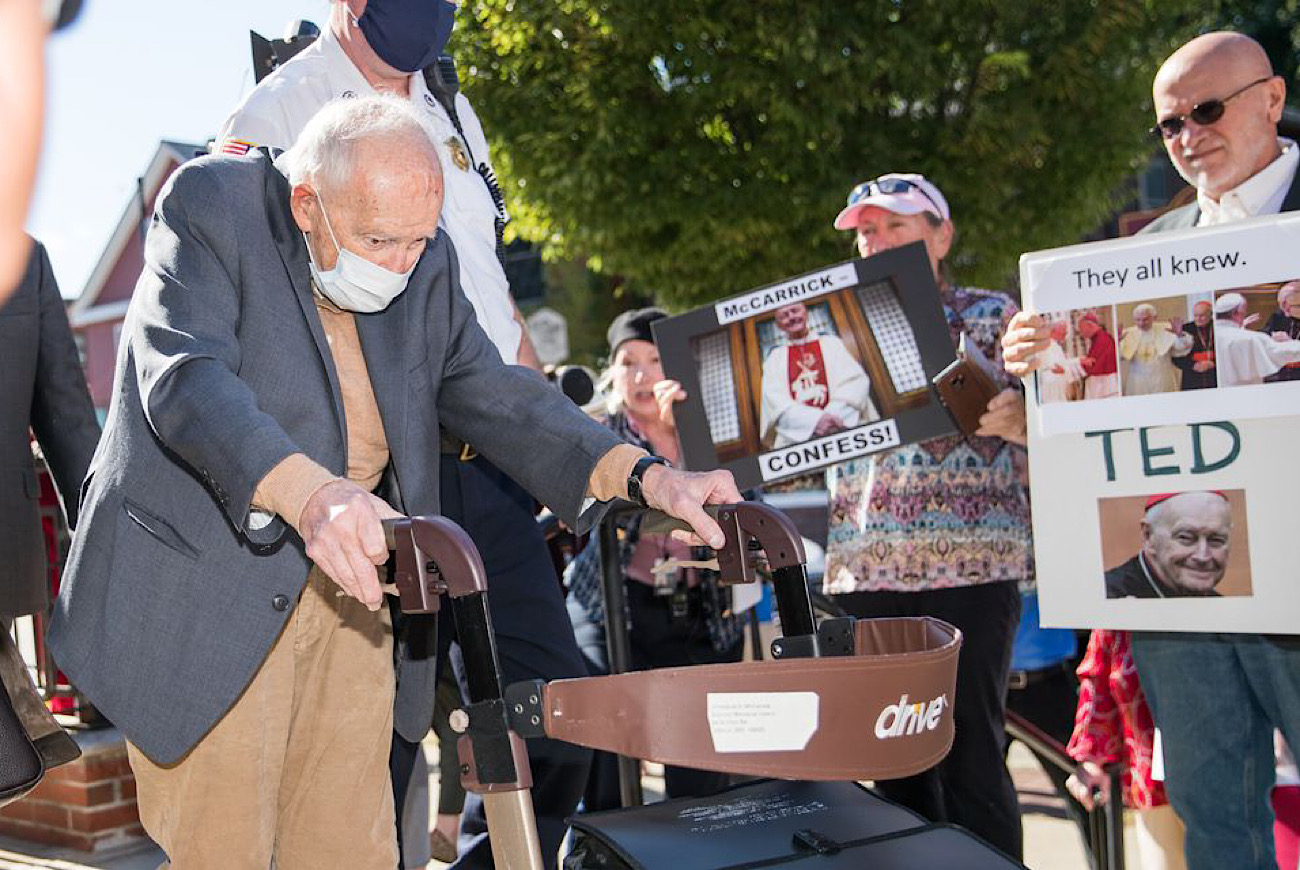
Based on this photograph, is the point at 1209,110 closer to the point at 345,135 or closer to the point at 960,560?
the point at 960,560

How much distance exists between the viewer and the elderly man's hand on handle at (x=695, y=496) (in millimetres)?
2146

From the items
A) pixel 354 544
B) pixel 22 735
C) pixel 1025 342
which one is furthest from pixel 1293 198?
pixel 22 735

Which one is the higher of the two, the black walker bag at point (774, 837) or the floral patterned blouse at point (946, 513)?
the floral patterned blouse at point (946, 513)

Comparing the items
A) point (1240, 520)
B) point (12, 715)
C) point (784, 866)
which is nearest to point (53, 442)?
point (12, 715)

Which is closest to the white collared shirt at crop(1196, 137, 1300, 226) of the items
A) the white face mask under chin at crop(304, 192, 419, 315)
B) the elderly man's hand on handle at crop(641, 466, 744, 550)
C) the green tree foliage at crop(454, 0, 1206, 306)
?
the elderly man's hand on handle at crop(641, 466, 744, 550)

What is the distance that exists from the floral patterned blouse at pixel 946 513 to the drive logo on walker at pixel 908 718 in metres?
1.84

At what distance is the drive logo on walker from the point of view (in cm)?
169

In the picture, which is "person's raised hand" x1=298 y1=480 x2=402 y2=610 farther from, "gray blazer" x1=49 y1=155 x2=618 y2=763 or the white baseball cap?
the white baseball cap

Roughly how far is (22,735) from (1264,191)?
2.75 m

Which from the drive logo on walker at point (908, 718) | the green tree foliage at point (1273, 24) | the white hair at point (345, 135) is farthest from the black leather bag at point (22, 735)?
the green tree foliage at point (1273, 24)

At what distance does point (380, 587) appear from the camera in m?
1.73

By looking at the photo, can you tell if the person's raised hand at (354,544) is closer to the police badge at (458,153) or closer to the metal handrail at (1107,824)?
the police badge at (458,153)

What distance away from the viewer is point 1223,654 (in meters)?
3.03

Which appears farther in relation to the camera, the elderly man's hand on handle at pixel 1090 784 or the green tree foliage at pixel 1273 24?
the green tree foliage at pixel 1273 24
